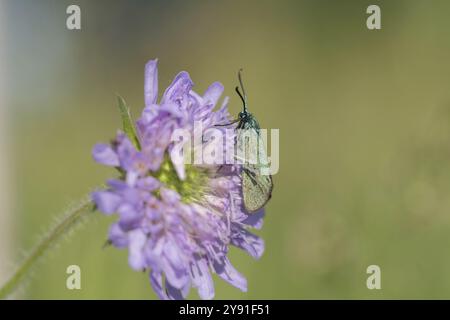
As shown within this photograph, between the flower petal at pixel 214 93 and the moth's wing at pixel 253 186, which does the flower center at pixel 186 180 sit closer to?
the moth's wing at pixel 253 186

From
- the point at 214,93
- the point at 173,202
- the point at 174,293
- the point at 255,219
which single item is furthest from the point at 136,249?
the point at 214,93

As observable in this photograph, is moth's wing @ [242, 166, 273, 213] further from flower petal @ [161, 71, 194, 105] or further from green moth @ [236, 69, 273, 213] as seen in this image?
flower petal @ [161, 71, 194, 105]

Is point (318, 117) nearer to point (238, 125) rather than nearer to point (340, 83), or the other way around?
point (340, 83)

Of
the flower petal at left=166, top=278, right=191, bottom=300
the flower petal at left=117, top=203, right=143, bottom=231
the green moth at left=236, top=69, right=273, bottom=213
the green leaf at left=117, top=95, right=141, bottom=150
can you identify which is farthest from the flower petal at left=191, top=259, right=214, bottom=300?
the green leaf at left=117, top=95, right=141, bottom=150

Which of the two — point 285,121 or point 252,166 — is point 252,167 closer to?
point 252,166

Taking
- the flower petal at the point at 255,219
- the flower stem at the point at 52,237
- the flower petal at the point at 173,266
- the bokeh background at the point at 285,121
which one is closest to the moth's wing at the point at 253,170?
the flower petal at the point at 255,219

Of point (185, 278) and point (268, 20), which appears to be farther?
point (268, 20)
